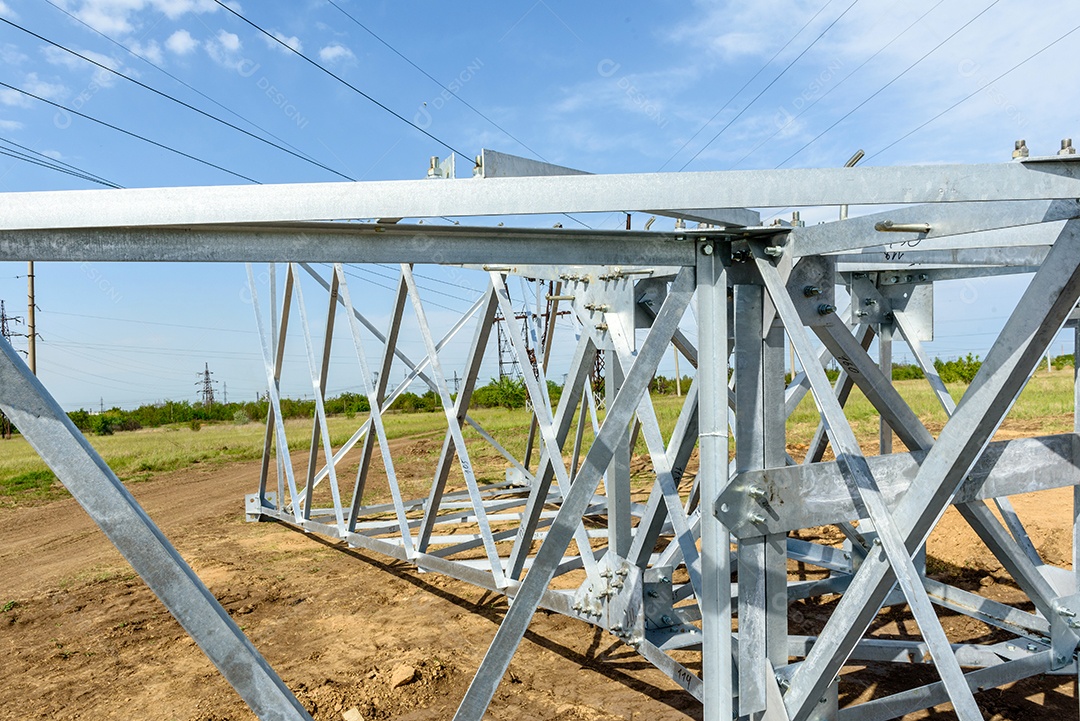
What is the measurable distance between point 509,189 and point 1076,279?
1969 mm

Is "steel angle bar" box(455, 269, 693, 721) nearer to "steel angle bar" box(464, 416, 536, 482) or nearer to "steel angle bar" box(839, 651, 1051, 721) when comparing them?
"steel angle bar" box(839, 651, 1051, 721)

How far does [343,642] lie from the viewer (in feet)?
21.9

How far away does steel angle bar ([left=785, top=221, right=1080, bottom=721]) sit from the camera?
99.9 inches

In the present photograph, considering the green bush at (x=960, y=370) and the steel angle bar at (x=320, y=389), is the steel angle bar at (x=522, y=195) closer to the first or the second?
the steel angle bar at (x=320, y=389)

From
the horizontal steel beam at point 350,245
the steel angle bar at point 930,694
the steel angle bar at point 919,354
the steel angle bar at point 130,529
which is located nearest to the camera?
the steel angle bar at point 130,529

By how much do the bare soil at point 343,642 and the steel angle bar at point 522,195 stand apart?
3.95 metres

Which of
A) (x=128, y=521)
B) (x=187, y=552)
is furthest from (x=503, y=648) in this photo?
(x=187, y=552)

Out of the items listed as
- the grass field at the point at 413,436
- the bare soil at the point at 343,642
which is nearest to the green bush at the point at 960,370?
the grass field at the point at 413,436

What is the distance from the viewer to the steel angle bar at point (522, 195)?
2.21m

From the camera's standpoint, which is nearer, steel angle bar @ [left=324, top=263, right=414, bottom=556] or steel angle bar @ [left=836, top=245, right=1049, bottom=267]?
steel angle bar @ [left=836, top=245, right=1049, bottom=267]

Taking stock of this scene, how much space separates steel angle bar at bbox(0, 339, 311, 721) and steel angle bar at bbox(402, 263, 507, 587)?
3.36 metres

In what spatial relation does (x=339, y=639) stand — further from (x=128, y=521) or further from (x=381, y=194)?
(x=381, y=194)

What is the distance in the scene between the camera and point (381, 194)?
2340mm

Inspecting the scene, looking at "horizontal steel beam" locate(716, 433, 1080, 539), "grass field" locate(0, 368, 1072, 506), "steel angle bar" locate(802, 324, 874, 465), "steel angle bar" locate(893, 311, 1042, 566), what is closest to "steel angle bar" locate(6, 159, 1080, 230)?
"horizontal steel beam" locate(716, 433, 1080, 539)
